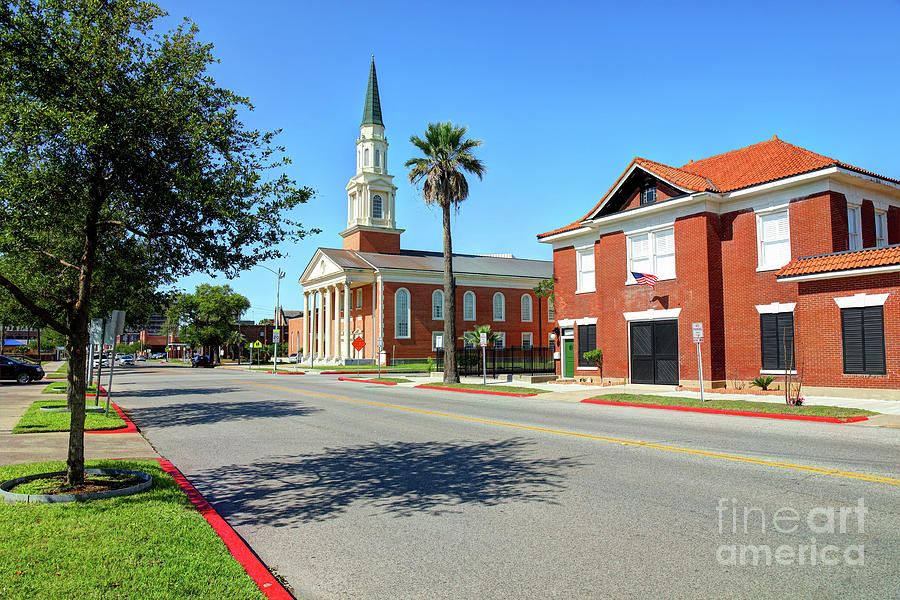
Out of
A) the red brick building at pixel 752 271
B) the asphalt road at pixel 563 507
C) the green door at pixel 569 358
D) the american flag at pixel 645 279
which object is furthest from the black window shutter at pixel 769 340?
the green door at pixel 569 358

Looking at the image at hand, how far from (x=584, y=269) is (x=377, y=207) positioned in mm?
41494

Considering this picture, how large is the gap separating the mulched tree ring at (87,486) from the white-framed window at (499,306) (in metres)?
60.2

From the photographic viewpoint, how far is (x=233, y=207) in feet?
28.1

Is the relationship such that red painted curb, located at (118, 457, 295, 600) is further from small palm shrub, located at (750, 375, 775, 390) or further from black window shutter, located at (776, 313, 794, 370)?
black window shutter, located at (776, 313, 794, 370)

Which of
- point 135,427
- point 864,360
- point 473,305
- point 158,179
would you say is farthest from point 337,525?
point 473,305

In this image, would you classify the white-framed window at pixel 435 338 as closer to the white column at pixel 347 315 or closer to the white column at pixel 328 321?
the white column at pixel 347 315

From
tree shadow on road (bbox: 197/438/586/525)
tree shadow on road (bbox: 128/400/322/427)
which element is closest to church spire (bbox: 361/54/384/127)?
tree shadow on road (bbox: 128/400/322/427)

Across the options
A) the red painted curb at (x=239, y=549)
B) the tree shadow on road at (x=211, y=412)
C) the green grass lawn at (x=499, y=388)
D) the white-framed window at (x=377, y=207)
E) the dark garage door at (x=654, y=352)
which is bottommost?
the green grass lawn at (x=499, y=388)

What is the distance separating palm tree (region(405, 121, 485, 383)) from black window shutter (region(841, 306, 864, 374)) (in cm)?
1677

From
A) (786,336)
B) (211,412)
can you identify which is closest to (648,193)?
(786,336)

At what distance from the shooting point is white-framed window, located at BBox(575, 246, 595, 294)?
3080 cm

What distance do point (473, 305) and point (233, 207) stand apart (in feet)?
191

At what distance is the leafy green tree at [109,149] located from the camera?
7.41 metres

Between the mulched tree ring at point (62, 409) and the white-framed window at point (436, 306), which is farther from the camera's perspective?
the white-framed window at point (436, 306)
